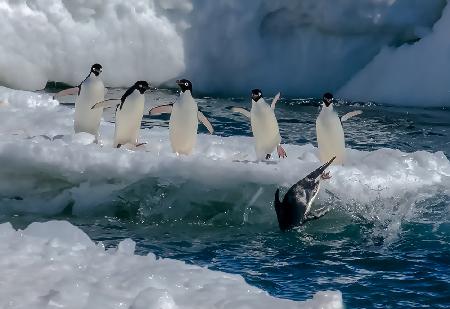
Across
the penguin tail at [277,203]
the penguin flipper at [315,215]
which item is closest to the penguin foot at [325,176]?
the penguin flipper at [315,215]

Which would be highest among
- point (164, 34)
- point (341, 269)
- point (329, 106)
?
point (164, 34)

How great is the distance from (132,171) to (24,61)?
19.9 feet

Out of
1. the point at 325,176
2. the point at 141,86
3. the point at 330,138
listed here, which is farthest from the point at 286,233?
the point at 141,86

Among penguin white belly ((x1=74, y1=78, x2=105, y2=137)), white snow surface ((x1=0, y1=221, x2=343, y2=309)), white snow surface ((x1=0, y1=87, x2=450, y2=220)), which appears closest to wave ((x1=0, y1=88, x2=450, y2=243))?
white snow surface ((x1=0, y1=87, x2=450, y2=220))

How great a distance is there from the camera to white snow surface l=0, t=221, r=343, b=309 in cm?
325

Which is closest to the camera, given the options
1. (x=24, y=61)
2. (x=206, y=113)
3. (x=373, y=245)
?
(x=373, y=245)

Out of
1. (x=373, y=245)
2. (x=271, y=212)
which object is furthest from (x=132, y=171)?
(x=373, y=245)

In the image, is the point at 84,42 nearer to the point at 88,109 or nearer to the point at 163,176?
the point at 88,109

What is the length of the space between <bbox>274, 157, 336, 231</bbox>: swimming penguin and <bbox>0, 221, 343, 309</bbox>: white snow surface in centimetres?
189

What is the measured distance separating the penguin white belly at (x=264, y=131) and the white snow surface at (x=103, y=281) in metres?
3.29

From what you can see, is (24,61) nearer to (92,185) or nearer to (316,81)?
(316,81)

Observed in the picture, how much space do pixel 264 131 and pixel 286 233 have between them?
59.0 inches

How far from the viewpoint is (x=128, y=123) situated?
7.16 metres

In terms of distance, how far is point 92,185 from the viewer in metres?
6.16
